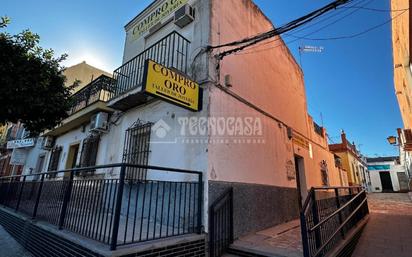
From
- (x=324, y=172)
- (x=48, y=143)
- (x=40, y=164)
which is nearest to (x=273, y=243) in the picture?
(x=324, y=172)

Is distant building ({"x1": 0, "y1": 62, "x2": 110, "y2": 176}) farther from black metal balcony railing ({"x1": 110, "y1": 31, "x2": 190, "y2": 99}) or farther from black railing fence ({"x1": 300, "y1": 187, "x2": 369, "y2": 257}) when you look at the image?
black railing fence ({"x1": 300, "y1": 187, "x2": 369, "y2": 257})

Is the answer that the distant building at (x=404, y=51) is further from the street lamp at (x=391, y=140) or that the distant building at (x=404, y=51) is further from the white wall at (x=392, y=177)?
the white wall at (x=392, y=177)

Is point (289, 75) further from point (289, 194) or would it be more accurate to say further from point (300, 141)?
point (289, 194)

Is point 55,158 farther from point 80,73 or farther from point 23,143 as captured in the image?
point 80,73

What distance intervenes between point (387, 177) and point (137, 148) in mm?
34452

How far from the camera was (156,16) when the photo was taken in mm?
6770

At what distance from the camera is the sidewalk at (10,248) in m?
3.96

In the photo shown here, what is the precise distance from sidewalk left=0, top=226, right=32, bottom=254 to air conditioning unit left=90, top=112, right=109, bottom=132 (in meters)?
3.21

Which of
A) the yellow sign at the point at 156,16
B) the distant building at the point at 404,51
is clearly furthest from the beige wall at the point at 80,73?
the distant building at the point at 404,51

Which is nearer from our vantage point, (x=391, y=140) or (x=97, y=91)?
(x=97, y=91)

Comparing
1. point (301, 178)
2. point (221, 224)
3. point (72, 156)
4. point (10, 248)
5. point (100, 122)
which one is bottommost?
point (10, 248)

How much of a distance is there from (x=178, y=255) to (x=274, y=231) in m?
2.79

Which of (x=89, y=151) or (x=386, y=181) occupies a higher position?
(x=89, y=151)

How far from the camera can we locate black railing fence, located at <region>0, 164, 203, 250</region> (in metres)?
2.82
